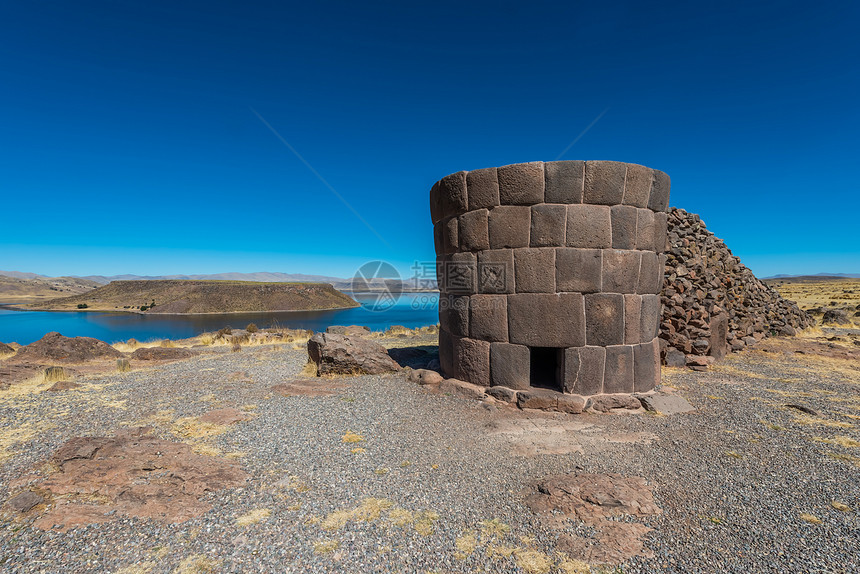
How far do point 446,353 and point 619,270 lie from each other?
352 cm

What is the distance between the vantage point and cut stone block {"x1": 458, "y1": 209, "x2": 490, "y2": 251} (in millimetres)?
6902

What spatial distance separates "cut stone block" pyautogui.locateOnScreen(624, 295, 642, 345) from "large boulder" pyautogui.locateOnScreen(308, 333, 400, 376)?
4.74m

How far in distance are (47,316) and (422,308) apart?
58.9m

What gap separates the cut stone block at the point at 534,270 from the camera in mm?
6473

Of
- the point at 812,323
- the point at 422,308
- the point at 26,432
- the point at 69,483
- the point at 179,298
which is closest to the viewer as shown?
the point at 69,483

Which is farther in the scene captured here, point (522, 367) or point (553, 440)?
point (522, 367)

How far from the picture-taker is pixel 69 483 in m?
3.71

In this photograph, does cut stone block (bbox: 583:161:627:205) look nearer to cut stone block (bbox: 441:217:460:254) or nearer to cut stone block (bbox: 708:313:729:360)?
cut stone block (bbox: 441:217:460:254)

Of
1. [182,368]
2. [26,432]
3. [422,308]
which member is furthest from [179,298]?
[26,432]

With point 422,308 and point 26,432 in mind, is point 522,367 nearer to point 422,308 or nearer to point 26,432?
point 26,432

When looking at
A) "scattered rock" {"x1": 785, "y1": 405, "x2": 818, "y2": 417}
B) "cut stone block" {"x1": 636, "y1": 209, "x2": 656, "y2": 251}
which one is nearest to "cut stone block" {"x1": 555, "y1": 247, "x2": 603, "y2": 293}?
"cut stone block" {"x1": 636, "y1": 209, "x2": 656, "y2": 251}

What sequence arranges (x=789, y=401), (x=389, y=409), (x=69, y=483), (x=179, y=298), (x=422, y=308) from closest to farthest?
(x=69, y=483)
(x=389, y=409)
(x=789, y=401)
(x=179, y=298)
(x=422, y=308)

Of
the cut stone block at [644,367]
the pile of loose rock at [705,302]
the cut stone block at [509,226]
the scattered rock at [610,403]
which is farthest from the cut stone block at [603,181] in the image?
the pile of loose rock at [705,302]

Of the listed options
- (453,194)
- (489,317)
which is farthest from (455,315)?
(453,194)
